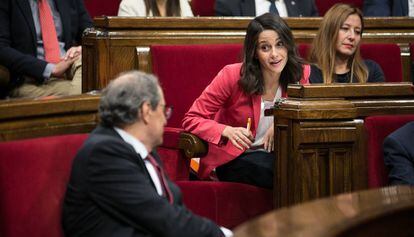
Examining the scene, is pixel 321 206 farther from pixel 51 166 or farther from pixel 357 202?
pixel 51 166

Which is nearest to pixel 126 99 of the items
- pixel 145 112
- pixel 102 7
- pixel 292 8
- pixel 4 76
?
pixel 145 112

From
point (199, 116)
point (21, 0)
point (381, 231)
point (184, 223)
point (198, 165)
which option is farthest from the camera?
point (21, 0)

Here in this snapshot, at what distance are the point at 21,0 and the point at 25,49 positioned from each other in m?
0.16

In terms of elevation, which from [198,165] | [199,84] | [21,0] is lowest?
[198,165]

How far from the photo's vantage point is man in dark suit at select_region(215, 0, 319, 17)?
3.48 metres

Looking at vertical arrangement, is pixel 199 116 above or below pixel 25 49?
below

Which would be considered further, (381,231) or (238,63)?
(238,63)

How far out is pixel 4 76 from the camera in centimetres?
293

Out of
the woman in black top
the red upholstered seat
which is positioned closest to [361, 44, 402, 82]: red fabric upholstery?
the woman in black top

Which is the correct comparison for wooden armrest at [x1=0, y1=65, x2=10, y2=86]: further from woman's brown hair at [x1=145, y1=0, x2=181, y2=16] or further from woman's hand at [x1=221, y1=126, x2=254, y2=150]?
woman's hand at [x1=221, y1=126, x2=254, y2=150]

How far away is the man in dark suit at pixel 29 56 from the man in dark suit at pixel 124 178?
1.31 m

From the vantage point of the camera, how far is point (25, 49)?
3.05 m

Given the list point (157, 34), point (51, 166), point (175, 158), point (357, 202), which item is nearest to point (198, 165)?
point (175, 158)

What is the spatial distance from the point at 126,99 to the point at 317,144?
687 millimetres
